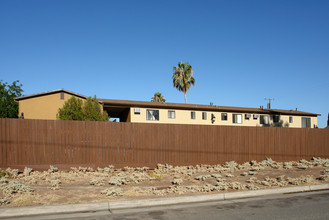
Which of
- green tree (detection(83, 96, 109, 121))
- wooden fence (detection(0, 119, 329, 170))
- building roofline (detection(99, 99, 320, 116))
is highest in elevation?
building roofline (detection(99, 99, 320, 116))

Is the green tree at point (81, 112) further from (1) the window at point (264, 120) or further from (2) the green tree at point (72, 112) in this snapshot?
(1) the window at point (264, 120)

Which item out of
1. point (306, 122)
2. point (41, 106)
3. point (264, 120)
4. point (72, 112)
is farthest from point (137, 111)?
point (306, 122)

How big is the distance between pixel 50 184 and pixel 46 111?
55.9 feet

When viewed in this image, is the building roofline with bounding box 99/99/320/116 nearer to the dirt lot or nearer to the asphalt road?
the dirt lot

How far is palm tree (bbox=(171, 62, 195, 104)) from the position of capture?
40812 mm

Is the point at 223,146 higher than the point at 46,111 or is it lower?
lower

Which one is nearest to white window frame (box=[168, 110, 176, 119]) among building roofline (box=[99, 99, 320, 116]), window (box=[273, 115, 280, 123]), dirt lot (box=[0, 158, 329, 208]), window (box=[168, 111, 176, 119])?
window (box=[168, 111, 176, 119])

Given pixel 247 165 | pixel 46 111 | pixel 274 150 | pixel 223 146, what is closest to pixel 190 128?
pixel 223 146

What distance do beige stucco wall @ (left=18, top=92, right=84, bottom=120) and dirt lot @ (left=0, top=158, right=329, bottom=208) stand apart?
48.5ft

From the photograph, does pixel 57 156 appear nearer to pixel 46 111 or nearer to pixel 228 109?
pixel 46 111

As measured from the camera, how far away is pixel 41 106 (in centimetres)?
2406

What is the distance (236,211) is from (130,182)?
4.30 meters

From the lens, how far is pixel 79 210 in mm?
6207

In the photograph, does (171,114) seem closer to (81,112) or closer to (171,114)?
(171,114)
